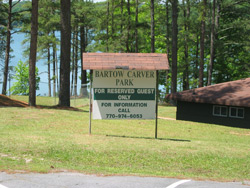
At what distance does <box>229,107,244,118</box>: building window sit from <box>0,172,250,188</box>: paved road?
1524cm

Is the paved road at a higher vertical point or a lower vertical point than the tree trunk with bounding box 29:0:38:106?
lower

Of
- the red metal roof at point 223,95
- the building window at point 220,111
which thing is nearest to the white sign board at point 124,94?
the red metal roof at point 223,95

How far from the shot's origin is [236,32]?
4219cm

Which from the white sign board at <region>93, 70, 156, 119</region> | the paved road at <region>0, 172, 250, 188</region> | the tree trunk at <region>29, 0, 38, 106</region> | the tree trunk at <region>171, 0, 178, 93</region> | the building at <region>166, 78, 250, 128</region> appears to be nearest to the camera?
the paved road at <region>0, 172, 250, 188</region>

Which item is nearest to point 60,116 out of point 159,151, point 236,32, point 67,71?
point 67,71

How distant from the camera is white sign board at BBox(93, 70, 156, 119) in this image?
12852 mm

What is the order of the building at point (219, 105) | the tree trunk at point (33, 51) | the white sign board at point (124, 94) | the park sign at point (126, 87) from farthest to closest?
1. the building at point (219, 105)
2. the tree trunk at point (33, 51)
3. the white sign board at point (124, 94)
4. the park sign at point (126, 87)

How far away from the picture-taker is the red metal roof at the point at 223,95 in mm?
21344

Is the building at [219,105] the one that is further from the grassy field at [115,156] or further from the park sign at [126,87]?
the park sign at [126,87]

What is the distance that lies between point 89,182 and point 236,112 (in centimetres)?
1742

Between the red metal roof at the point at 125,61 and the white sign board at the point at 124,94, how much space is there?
0.44m

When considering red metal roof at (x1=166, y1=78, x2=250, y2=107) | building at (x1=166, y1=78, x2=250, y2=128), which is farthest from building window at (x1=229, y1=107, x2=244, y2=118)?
red metal roof at (x1=166, y1=78, x2=250, y2=107)

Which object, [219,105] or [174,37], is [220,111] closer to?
[219,105]

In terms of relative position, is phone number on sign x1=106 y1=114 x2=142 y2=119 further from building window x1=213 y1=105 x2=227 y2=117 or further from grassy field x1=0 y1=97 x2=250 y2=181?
building window x1=213 y1=105 x2=227 y2=117
